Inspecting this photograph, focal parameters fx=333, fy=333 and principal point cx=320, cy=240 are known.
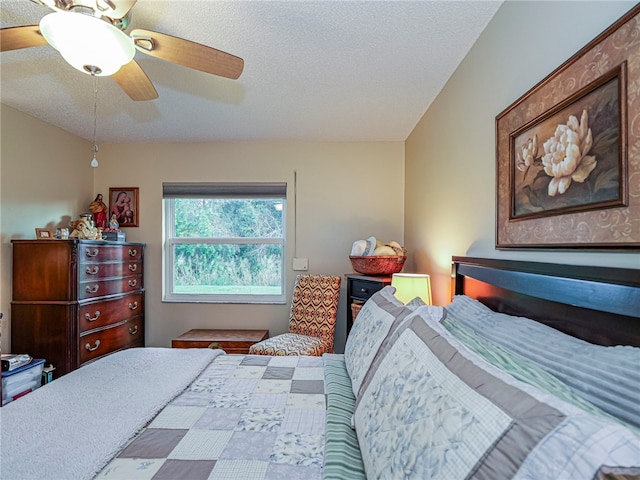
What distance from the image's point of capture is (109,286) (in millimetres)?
2988

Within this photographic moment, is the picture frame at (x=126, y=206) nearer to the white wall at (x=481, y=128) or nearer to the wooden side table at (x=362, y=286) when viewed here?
the wooden side table at (x=362, y=286)

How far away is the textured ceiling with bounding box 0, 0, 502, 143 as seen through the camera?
5.16 feet

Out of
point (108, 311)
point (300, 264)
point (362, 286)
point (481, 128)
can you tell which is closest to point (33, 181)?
point (108, 311)

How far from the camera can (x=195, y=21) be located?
162 centimetres

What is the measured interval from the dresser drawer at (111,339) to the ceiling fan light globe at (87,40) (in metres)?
2.23

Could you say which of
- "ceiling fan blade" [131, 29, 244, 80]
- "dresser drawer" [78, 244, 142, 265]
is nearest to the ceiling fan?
"ceiling fan blade" [131, 29, 244, 80]

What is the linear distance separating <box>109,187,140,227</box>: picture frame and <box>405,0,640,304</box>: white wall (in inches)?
114

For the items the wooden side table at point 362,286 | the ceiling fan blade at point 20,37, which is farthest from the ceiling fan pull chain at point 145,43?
the wooden side table at point 362,286

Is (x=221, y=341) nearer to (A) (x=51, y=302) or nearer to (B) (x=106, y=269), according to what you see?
(B) (x=106, y=269)

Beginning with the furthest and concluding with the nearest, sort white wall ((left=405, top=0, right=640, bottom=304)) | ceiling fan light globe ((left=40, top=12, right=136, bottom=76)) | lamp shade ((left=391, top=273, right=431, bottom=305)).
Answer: lamp shade ((left=391, top=273, right=431, bottom=305)) → ceiling fan light globe ((left=40, top=12, right=136, bottom=76)) → white wall ((left=405, top=0, right=640, bottom=304))

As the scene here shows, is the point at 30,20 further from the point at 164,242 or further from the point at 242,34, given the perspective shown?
the point at 164,242

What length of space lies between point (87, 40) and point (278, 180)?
2.30 metres

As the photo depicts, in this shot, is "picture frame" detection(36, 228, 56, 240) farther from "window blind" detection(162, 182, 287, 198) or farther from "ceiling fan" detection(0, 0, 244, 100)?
"ceiling fan" detection(0, 0, 244, 100)

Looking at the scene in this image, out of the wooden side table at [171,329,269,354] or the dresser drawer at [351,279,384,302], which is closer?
the dresser drawer at [351,279,384,302]
